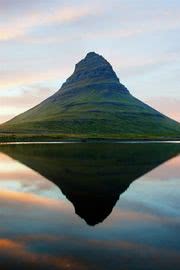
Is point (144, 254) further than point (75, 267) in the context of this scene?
Yes

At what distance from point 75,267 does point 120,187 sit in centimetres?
2228

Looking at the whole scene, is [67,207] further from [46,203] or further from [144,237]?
[144,237]

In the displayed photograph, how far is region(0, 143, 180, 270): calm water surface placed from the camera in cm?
1593

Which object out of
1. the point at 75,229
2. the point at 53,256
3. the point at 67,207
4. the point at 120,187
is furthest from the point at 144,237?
the point at 120,187

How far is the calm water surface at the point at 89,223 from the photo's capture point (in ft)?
52.3

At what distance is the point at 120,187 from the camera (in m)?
36.9

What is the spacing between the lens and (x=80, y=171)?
4947 centimetres

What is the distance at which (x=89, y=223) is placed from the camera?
2236 centimetres

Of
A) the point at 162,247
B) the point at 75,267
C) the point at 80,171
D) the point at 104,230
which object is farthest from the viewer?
the point at 80,171

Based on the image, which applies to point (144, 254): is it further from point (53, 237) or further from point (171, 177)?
point (171, 177)

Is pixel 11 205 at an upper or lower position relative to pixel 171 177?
upper

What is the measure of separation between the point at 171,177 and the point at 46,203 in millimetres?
20837

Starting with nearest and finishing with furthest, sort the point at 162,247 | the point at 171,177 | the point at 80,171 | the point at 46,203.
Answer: the point at 162,247 → the point at 46,203 → the point at 171,177 → the point at 80,171

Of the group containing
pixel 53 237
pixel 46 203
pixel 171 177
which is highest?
pixel 53 237
